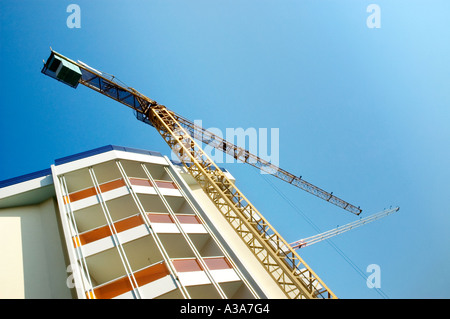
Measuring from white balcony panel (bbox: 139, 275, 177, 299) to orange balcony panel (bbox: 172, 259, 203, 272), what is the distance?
892 millimetres

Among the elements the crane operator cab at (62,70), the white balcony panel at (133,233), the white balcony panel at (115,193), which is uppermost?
the crane operator cab at (62,70)

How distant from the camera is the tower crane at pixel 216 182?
22.2m

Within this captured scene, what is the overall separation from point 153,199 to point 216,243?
5718 mm

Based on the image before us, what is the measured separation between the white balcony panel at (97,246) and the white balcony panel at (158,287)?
3.42 meters

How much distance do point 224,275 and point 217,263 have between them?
935 millimetres

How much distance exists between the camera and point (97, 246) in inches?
661

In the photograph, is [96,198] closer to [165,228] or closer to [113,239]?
[113,239]

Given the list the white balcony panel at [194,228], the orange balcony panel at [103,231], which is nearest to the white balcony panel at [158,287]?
the white balcony panel at [194,228]

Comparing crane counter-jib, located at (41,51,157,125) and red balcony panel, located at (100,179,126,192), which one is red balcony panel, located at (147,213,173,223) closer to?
red balcony panel, located at (100,179,126,192)

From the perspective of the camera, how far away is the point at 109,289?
579 inches

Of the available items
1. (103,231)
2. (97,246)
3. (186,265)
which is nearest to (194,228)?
(186,265)

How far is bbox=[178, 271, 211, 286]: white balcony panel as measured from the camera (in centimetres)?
1550

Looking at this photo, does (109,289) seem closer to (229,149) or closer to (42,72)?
(42,72)

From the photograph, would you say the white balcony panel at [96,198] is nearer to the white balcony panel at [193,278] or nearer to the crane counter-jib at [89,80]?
the white balcony panel at [193,278]
